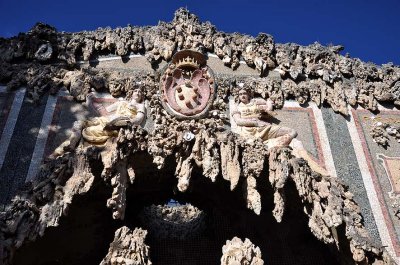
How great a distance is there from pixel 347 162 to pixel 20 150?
6830 millimetres

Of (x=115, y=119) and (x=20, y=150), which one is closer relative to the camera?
(x=20, y=150)

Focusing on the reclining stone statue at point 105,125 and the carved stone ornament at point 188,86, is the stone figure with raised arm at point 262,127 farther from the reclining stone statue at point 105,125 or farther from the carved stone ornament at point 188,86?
the reclining stone statue at point 105,125

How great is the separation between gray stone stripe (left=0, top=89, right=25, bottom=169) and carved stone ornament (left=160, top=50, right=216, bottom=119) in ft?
10.2

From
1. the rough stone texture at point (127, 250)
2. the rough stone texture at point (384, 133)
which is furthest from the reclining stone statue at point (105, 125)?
the rough stone texture at point (384, 133)

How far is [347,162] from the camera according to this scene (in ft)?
35.3

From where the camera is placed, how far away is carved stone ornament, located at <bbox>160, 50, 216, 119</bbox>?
10945 millimetres

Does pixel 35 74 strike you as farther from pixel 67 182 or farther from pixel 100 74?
pixel 67 182

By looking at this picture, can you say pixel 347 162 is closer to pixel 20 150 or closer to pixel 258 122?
pixel 258 122

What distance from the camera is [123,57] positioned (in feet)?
39.4

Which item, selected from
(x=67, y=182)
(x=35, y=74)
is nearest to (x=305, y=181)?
(x=67, y=182)

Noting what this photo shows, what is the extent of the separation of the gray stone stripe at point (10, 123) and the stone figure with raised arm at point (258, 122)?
15.3ft

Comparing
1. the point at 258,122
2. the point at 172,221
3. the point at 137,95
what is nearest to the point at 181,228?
the point at 172,221

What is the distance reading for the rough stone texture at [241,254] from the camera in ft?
30.3

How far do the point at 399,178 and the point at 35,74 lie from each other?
8.30 meters
